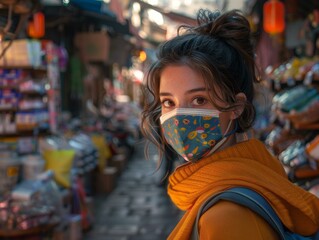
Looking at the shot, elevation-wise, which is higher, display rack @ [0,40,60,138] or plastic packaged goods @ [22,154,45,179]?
display rack @ [0,40,60,138]

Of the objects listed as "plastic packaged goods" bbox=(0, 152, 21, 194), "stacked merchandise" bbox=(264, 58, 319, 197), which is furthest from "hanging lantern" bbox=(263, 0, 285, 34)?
"plastic packaged goods" bbox=(0, 152, 21, 194)

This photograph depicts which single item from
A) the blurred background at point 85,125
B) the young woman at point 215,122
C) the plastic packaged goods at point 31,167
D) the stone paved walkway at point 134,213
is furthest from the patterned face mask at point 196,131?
the plastic packaged goods at point 31,167

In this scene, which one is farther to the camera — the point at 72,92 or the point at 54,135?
the point at 72,92

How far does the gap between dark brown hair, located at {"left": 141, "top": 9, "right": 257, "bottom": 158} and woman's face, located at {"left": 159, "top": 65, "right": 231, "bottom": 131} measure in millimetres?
20

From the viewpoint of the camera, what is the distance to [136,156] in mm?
17047

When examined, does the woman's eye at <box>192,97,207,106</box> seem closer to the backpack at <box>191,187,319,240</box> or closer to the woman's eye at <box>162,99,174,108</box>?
the woman's eye at <box>162,99,174,108</box>

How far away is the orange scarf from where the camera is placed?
4.24ft

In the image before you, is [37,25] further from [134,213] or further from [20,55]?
[134,213]

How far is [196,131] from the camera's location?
1473mm

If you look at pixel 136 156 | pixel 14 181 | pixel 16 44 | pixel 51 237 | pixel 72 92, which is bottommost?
pixel 136 156

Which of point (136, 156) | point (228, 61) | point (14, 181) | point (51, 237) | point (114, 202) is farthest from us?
point (136, 156)

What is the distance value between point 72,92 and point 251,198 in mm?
11151

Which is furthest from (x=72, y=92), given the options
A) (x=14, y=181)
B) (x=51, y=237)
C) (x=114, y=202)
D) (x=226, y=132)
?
(x=226, y=132)

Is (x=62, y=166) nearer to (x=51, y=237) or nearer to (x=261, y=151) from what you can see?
(x=51, y=237)
